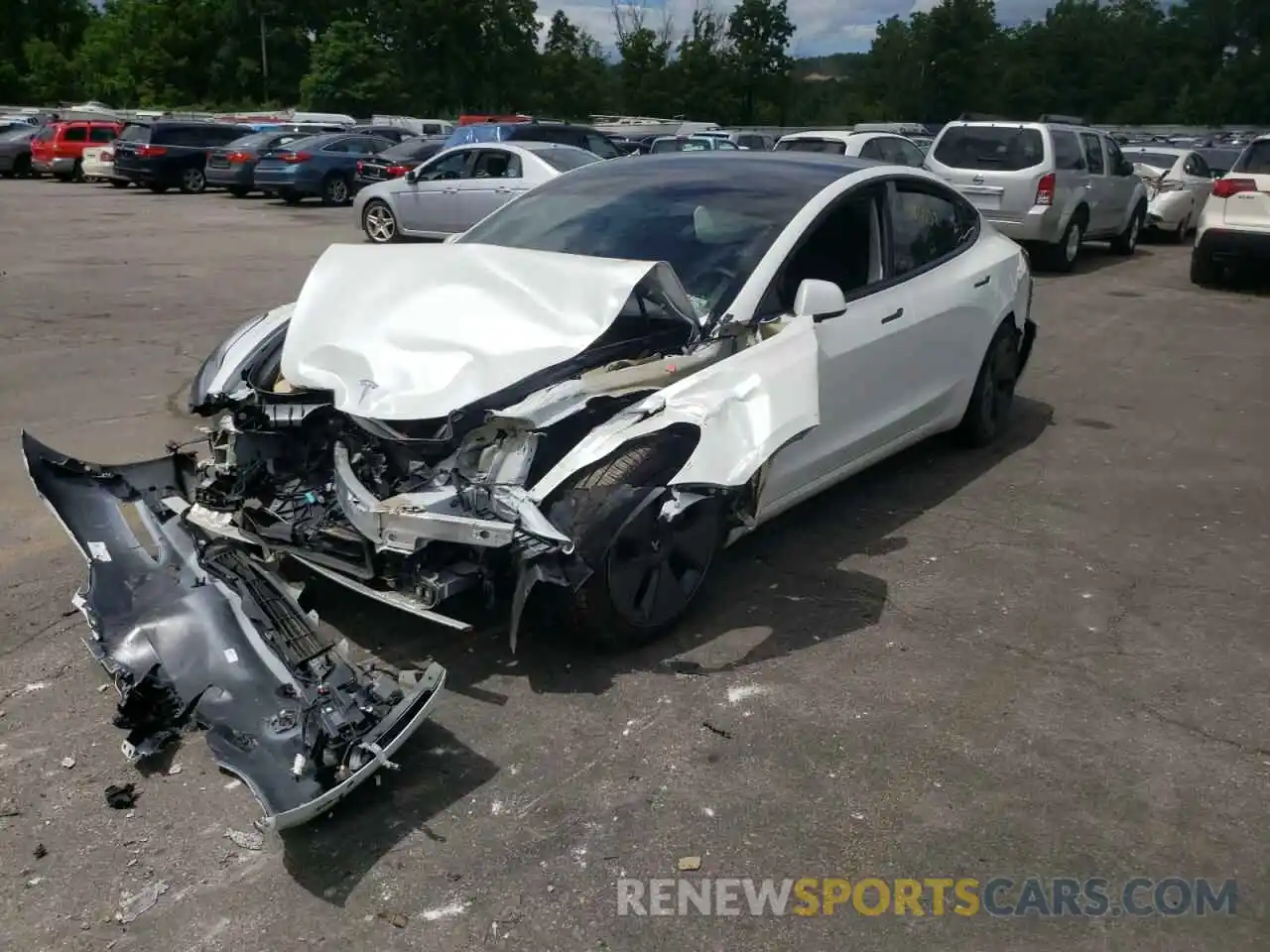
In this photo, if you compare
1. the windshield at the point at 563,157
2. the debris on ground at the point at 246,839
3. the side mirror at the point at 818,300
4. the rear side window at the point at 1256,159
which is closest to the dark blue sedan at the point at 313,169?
the windshield at the point at 563,157

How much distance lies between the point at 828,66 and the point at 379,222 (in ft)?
339

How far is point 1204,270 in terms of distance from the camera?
13859mm

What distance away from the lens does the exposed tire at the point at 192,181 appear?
27109mm

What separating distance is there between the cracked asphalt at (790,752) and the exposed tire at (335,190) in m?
19.5

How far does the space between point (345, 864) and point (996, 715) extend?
7.03 ft

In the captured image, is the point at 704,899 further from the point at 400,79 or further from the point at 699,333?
the point at 400,79

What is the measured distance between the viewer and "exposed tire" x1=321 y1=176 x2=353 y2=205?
24609 mm

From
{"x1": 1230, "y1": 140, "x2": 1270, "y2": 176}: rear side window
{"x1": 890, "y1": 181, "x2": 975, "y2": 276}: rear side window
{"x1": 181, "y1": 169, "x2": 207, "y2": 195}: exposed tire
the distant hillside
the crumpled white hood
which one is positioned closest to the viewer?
the crumpled white hood

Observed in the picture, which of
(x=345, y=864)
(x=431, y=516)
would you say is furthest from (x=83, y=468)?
(x=345, y=864)

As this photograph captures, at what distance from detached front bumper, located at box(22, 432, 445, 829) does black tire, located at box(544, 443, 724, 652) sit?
2.27 feet

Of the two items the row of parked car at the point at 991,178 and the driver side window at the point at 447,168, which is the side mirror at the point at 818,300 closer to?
the row of parked car at the point at 991,178

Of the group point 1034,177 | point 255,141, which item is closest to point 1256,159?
point 1034,177

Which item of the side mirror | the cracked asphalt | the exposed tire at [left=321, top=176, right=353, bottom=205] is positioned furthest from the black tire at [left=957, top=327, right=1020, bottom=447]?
the exposed tire at [left=321, top=176, right=353, bottom=205]

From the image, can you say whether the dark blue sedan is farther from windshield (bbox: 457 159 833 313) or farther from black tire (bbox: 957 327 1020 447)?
black tire (bbox: 957 327 1020 447)
